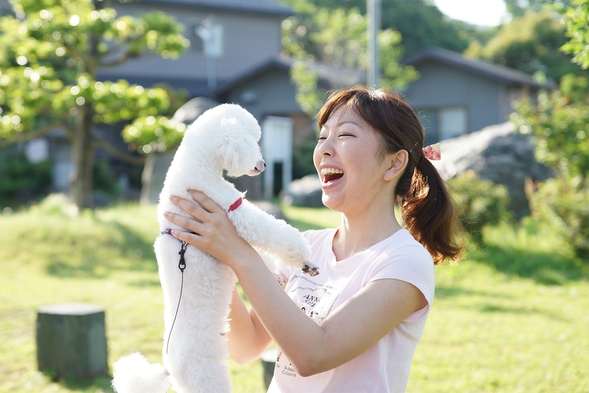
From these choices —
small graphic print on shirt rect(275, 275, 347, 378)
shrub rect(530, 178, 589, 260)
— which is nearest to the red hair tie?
small graphic print on shirt rect(275, 275, 347, 378)

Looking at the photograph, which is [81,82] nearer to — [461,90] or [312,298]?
[312,298]

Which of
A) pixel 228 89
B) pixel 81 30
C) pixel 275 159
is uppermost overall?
pixel 81 30

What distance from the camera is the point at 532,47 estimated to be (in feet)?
89.2

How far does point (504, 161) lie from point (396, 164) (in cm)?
942

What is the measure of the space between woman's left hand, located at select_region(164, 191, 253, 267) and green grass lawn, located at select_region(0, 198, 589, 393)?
113 inches

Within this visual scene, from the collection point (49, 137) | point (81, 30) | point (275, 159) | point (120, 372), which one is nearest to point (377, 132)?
point (120, 372)

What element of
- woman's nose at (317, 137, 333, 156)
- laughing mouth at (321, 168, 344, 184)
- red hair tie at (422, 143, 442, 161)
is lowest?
laughing mouth at (321, 168, 344, 184)

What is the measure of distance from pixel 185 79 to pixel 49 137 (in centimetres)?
524

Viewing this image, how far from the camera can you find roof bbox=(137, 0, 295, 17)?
2245cm

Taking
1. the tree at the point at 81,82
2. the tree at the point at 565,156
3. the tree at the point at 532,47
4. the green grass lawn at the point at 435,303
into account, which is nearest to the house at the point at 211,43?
the tree at the point at 532,47

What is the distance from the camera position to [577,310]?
659cm

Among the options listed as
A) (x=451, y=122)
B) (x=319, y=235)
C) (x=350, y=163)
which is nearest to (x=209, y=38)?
(x=451, y=122)

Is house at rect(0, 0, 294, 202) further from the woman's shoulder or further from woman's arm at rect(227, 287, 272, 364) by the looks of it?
woman's arm at rect(227, 287, 272, 364)

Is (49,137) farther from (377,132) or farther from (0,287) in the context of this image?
(377,132)
